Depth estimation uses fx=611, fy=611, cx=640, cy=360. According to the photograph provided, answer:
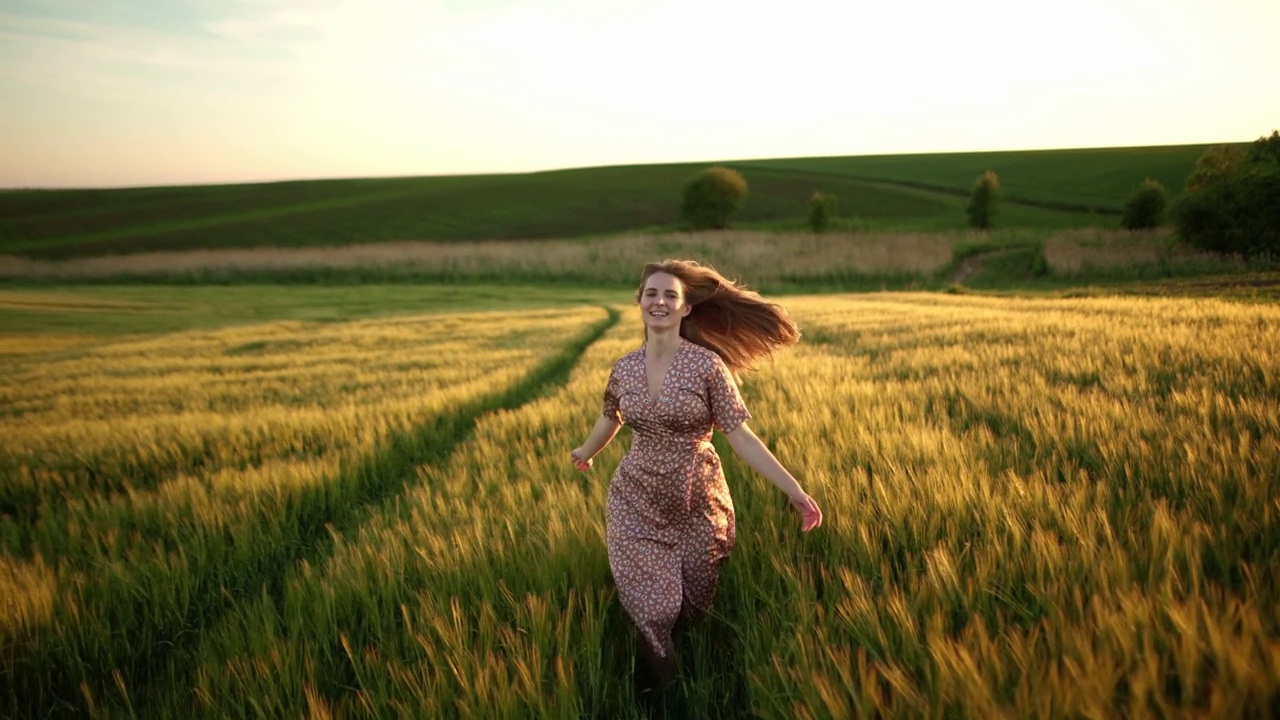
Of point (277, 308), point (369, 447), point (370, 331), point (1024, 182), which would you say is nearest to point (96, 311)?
point (277, 308)

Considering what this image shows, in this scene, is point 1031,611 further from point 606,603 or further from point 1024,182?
point 1024,182

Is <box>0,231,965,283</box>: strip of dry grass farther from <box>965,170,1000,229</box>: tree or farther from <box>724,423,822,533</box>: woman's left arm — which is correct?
<box>724,423,822,533</box>: woman's left arm

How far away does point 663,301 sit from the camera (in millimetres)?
2395

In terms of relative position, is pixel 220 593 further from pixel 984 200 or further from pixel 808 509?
pixel 984 200

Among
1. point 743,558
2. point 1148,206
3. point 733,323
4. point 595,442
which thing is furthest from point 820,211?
point 743,558

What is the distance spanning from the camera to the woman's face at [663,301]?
2.40 meters

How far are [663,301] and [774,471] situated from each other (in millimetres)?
770

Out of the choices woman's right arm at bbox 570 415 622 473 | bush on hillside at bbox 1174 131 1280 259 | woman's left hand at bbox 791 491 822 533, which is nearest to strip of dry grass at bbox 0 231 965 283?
bush on hillside at bbox 1174 131 1280 259

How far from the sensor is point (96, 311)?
21469 mm

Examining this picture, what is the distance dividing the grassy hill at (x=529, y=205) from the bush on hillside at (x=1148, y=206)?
14.5 m

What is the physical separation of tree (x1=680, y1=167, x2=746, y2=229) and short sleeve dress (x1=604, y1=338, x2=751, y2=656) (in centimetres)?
6286

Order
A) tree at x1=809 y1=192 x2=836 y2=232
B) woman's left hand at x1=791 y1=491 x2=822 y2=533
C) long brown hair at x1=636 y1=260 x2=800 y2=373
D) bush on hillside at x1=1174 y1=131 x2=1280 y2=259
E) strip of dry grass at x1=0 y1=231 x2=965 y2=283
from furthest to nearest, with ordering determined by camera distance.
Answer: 1. tree at x1=809 y1=192 x2=836 y2=232
2. strip of dry grass at x1=0 y1=231 x2=965 y2=283
3. bush on hillside at x1=1174 y1=131 x2=1280 y2=259
4. long brown hair at x1=636 y1=260 x2=800 y2=373
5. woman's left hand at x1=791 y1=491 x2=822 y2=533

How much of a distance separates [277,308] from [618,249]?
2137 cm

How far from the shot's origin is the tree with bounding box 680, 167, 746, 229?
62.6 metres
